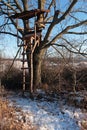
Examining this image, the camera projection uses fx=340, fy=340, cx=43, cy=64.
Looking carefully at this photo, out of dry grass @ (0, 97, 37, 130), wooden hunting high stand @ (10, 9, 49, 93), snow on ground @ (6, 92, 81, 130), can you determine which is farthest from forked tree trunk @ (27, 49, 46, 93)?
dry grass @ (0, 97, 37, 130)

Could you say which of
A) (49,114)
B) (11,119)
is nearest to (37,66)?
(49,114)

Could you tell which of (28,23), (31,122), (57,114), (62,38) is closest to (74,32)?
(62,38)

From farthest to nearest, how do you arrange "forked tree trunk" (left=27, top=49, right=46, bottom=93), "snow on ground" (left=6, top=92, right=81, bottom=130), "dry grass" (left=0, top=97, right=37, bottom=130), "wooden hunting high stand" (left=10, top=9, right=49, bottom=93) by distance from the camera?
"forked tree trunk" (left=27, top=49, right=46, bottom=93), "wooden hunting high stand" (left=10, top=9, right=49, bottom=93), "snow on ground" (left=6, top=92, right=81, bottom=130), "dry grass" (left=0, top=97, right=37, bottom=130)

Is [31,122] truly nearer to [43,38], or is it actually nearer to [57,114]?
[57,114]

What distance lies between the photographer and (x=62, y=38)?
19.8m

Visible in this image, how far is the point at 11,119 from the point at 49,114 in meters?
2.18

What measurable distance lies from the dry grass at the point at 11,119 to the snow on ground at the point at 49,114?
31 cm

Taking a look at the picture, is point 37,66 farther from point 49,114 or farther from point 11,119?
point 11,119

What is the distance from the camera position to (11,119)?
1267 centimetres

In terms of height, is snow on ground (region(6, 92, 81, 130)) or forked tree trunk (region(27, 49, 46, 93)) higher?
forked tree trunk (region(27, 49, 46, 93))

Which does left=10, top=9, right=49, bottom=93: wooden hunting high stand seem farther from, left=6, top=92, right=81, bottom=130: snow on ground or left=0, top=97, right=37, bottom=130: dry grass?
left=0, top=97, right=37, bottom=130: dry grass

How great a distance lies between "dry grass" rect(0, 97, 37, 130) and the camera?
12.1 metres

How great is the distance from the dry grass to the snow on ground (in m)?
0.31

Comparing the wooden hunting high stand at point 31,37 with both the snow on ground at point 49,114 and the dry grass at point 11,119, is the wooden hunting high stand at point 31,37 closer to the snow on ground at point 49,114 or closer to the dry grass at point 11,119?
the snow on ground at point 49,114
